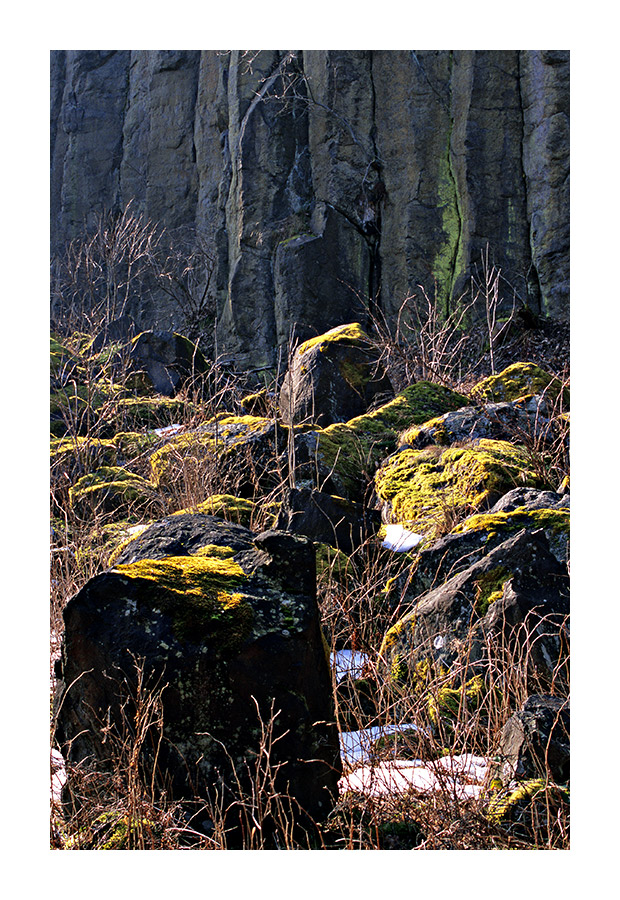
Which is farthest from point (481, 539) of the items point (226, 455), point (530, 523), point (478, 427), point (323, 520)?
point (226, 455)

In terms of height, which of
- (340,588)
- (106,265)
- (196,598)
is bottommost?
(340,588)

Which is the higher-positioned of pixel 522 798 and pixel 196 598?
pixel 196 598

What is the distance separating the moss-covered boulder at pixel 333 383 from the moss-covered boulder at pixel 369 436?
19.9 inches

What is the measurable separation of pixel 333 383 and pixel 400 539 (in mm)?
2306

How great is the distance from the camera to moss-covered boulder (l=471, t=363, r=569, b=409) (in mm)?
6109

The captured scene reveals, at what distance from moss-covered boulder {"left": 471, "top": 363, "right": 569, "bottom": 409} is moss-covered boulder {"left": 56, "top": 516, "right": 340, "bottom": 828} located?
4.07 meters

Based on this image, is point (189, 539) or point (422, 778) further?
point (189, 539)

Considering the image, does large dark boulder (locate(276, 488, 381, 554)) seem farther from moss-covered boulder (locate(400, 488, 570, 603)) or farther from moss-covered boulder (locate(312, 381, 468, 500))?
moss-covered boulder (locate(400, 488, 570, 603))

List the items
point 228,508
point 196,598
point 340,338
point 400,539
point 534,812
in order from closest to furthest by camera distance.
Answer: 1. point 534,812
2. point 196,598
3. point 400,539
4. point 228,508
5. point 340,338

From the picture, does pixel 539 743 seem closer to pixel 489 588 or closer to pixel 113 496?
pixel 489 588

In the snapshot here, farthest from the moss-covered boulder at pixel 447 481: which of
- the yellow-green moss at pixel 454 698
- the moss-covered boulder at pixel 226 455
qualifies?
the yellow-green moss at pixel 454 698

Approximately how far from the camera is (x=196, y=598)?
2.35m

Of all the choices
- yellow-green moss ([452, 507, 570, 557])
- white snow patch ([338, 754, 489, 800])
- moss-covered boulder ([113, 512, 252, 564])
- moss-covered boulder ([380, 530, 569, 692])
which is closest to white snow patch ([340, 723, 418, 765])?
white snow patch ([338, 754, 489, 800])

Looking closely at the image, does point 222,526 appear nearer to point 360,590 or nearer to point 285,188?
point 360,590
